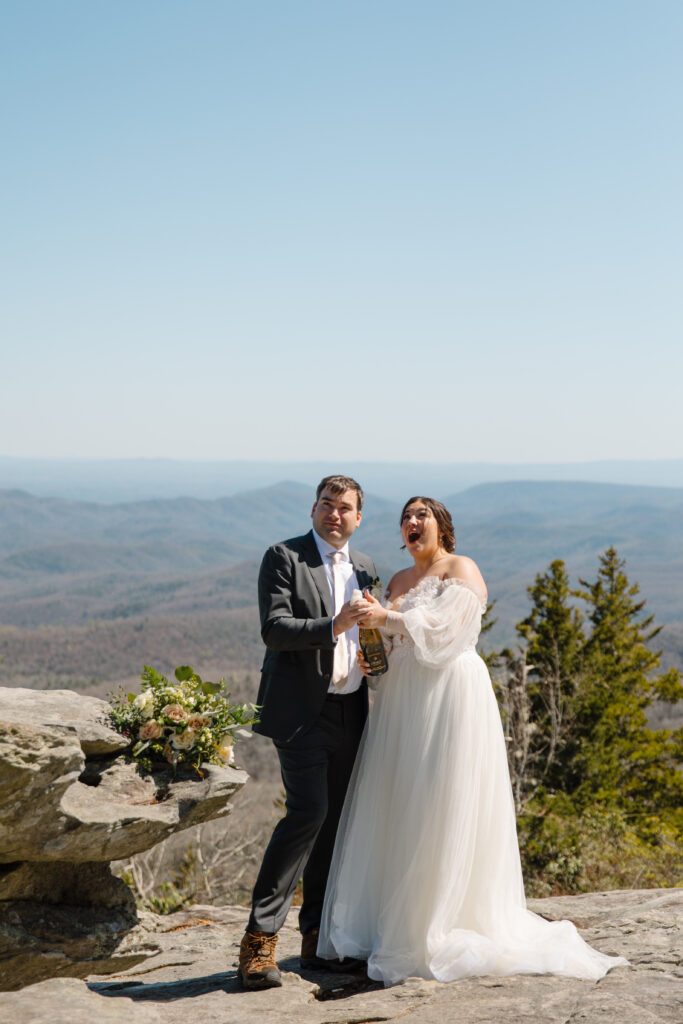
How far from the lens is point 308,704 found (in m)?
5.31

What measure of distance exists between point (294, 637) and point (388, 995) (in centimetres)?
211

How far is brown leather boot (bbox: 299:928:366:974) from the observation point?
5.37m

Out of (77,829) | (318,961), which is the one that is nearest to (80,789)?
(77,829)

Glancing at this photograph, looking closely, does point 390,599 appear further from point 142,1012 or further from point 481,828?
point 142,1012

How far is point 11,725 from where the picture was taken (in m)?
4.74

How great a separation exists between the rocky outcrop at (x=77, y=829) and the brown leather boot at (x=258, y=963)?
3.24 ft

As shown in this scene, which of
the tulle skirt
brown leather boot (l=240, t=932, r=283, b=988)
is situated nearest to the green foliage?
the tulle skirt

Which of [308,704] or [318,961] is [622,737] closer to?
[318,961]

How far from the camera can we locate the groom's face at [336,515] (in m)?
5.54

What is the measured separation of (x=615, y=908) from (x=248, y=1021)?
3.62 metres

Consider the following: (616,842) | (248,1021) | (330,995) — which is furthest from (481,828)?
(616,842)

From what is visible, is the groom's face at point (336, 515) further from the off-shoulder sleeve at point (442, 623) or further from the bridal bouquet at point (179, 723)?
the bridal bouquet at point (179, 723)

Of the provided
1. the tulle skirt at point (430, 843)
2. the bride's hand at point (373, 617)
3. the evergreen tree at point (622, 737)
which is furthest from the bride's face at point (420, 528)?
the evergreen tree at point (622, 737)

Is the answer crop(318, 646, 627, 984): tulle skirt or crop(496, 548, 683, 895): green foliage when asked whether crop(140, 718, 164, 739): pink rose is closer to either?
crop(318, 646, 627, 984): tulle skirt
